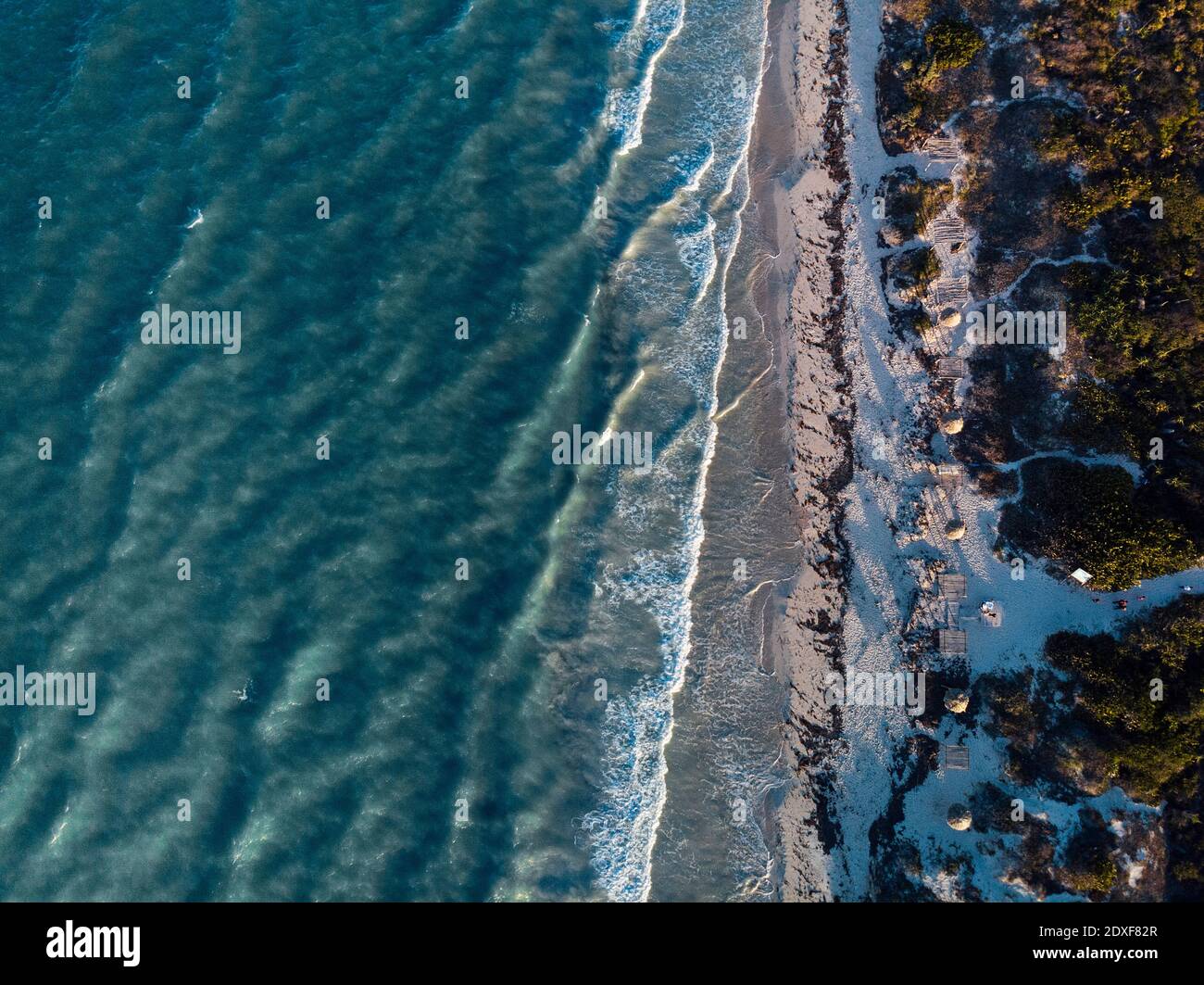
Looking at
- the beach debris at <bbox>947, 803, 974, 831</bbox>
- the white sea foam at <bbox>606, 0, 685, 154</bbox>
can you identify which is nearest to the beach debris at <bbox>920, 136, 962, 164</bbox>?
the white sea foam at <bbox>606, 0, 685, 154</bbox>

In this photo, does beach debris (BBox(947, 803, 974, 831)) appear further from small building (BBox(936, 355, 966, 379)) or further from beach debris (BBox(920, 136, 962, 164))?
beach debris (BBox(920, 136, 962, 164))

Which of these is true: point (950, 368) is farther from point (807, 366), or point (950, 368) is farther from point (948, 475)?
point (807, 366)

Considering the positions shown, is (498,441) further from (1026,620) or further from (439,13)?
(1026,620)

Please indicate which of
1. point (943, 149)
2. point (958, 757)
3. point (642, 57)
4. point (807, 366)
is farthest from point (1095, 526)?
point (642, 57)

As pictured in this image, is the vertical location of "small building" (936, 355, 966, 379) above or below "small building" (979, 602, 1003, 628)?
above

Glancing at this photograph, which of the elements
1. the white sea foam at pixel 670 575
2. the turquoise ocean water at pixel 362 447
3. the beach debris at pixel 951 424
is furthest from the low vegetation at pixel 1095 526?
the white sea foam at pixel 670 575
